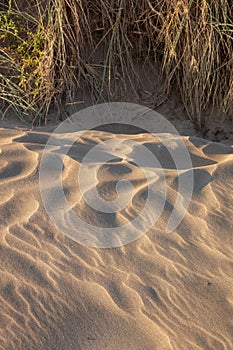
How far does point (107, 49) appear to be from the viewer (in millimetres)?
4840

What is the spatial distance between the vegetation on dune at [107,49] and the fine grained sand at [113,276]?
1.34 metres

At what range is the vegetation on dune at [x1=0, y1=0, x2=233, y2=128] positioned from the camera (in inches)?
175

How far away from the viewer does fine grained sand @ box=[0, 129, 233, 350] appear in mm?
2385

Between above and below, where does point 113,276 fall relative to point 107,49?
below

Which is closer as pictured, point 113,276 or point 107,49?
point 113,276

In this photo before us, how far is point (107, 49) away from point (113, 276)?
2.72 metres

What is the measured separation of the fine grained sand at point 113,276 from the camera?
2.38m

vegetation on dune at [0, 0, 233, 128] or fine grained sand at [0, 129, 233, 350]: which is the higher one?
vegetation on dune at [0, 0, 233, 128]

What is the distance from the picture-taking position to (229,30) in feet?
14.4

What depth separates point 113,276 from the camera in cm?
269

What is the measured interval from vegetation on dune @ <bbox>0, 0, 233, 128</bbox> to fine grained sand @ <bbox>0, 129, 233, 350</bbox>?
4.39 ft

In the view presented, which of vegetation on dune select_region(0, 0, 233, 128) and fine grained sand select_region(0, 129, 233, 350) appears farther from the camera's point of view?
vegetation on dune select_region(0, 0, 233, 128)

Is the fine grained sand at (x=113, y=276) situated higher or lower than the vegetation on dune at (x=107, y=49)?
lower

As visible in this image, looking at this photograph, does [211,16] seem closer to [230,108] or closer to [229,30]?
[229,30]
